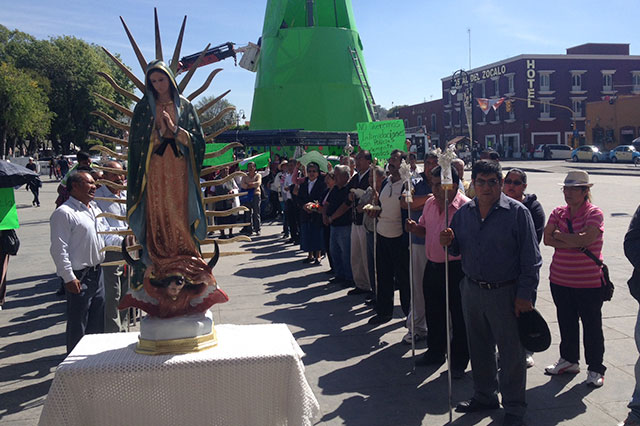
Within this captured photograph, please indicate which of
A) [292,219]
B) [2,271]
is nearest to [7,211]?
[2,271]

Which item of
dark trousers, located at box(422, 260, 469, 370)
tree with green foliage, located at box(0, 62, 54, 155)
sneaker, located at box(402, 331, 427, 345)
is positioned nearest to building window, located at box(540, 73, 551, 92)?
Result: tree with green foliage, located at box(0, 62, 54, 155)

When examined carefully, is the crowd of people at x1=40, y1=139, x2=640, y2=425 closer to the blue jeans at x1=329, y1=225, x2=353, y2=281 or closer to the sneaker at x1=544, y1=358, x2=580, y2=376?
the sneaker at x1=544, y1=358, x2=580, y2=376

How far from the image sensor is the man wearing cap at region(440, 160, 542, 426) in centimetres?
437

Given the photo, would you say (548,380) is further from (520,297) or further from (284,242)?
(284,242)

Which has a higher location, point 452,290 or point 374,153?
point 374,153

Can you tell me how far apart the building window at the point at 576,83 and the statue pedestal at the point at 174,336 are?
65.4m

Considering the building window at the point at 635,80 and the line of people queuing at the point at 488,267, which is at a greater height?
the building window at the point at 635,80

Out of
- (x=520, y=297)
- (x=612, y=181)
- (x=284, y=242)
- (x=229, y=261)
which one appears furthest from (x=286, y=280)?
(x=612, y=181)

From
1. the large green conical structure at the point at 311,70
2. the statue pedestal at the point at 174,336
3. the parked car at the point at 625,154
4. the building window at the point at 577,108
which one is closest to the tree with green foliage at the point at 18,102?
the large green conical structure at the point at 311,70

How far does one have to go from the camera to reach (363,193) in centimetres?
859

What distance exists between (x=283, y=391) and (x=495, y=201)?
2224mm

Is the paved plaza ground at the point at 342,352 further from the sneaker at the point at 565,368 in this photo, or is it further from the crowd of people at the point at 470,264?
the crowd of people at the point at 470,264

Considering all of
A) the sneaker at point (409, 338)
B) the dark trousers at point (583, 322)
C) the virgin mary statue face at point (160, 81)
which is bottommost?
the sneaker at point (409, 338)

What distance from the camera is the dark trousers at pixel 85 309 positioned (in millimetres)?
5469
